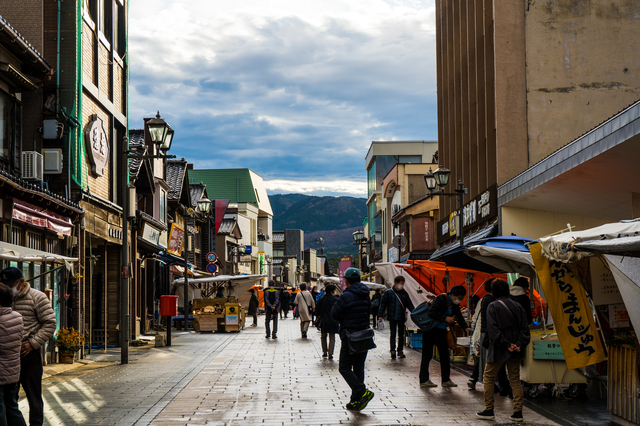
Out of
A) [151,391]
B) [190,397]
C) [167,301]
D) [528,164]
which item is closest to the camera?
[190,397]

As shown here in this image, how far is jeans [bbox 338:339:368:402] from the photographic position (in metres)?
9.51

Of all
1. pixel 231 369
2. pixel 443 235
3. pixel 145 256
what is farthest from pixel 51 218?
pixel 443 235

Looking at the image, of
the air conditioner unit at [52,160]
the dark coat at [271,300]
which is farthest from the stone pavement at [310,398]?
the dark coat at [271,300]

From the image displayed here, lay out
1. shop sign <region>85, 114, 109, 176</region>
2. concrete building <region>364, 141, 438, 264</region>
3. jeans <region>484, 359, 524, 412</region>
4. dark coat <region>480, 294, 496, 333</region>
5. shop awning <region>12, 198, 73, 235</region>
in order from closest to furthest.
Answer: jeans <region>484, 359, 524, 412</region> < dark coat <region>480, 294, 496, 333</region> < shop awning <region>12, 198, 73, 235</region> < shop sign <region>85, 114, 109, 176</region> < concrete building <region>364, 141, 438, 264</region>

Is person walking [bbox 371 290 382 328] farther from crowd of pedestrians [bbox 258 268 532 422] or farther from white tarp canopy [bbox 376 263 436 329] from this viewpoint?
crowd of pedestrians [bbox 258 268 532 422]

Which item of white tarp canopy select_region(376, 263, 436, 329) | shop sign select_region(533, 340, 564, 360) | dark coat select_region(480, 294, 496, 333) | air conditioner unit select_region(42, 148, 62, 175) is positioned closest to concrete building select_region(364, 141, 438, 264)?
white tarp canopy select_region(376, 263, 436, 329)

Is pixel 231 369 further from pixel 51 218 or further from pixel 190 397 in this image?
pixel 51 218

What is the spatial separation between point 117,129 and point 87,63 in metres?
3.55

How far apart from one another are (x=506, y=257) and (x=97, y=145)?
1267 centimetres

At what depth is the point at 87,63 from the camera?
762 inches

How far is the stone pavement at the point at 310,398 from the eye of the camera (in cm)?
884

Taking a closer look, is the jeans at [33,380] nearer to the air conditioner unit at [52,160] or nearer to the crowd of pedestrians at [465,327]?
the crowd of pedestrians at [465,327]

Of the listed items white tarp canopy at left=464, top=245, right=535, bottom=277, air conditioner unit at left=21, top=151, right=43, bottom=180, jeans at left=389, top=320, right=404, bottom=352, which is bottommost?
jeans at left=389, top=320, right=404, bottom=352

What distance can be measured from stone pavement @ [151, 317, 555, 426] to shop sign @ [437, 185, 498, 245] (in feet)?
25.6
